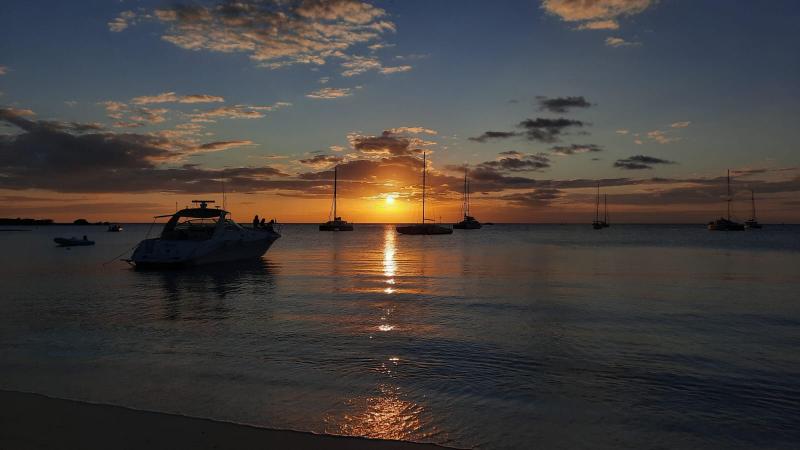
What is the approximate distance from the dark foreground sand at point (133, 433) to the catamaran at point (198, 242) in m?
25.0

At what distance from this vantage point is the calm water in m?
7.04

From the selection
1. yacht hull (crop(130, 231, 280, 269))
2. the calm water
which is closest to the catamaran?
yacht hull (crop(130, 231, 280, 269))

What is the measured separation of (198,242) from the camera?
31844 millimetres

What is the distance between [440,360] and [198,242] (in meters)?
25.3

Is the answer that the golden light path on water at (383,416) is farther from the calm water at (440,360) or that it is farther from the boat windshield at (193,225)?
the boat windshield at (193,225)

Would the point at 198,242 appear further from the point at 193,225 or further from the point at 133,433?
the point at 133,433

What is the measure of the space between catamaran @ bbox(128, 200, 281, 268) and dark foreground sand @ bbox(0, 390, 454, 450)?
24972 mm

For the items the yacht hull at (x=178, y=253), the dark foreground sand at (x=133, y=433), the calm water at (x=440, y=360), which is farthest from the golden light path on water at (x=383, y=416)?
the yacht hull at (x=178, y=253)

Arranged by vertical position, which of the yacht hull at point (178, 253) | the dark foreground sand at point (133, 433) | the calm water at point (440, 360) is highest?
the yacht hull at point (178, 253)

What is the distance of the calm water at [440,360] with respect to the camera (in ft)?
23.1

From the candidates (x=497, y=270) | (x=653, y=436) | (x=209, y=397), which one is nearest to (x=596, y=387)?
(x=653, y=436)

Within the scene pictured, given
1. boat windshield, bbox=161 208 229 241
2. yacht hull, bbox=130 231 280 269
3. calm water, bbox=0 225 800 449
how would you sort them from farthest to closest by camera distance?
1. boat windshield, bbox=161 208 229 241
2. yacht hull, bbox=130 231 280 269
3. calm water, bbox=0 225 800 449

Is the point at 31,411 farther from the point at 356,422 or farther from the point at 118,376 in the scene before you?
the point at 356,422

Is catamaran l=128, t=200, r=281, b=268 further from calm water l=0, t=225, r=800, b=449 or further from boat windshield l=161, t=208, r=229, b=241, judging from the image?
calm water l=0, t=225, r=800, b=449
